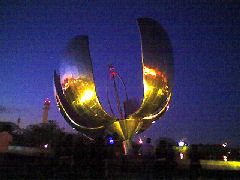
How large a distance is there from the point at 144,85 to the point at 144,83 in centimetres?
13

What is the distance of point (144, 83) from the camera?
494 inches

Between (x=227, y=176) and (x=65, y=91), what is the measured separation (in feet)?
34.7

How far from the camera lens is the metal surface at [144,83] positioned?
41.7 ft

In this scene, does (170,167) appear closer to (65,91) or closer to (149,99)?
(149,99)

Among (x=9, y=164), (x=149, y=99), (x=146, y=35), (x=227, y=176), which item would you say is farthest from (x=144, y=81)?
(x=9, y=164)

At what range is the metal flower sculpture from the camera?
1272cm

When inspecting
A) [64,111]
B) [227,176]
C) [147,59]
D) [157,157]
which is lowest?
[227,176]

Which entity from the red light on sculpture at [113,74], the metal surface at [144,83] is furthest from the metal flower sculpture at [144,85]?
the red light on sculpture at [113,74]

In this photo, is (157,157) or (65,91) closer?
(157,157)

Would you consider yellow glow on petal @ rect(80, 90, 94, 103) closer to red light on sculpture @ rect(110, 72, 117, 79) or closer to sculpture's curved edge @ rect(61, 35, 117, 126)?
sculpture's curved edge @ rect(61, 35, 117, 126)

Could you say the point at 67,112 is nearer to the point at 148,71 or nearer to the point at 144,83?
the point at 144,83

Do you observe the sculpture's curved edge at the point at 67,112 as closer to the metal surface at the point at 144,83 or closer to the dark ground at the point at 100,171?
the metal surface at the point at 144,83

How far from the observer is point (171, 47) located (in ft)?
46.3

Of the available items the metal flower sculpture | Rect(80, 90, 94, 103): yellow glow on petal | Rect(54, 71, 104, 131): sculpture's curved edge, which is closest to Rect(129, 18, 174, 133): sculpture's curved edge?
the metal flower sculpture
